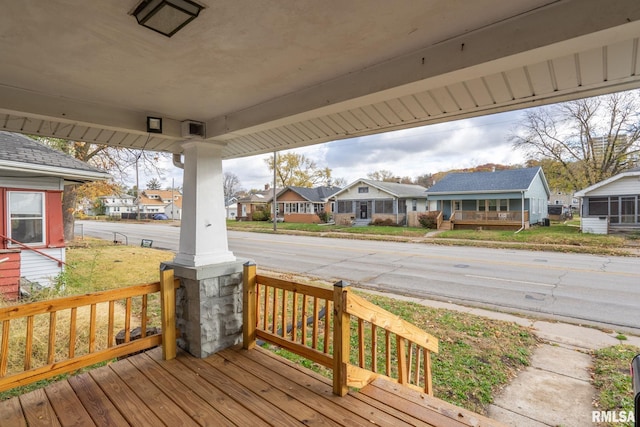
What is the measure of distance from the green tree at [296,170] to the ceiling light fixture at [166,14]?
119 ft

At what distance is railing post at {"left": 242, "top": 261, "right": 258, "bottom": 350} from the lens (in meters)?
3.28

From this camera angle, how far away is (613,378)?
3.48 meters

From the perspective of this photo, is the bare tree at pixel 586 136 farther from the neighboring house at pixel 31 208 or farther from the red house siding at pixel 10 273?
the red house siding at pixel 10 273

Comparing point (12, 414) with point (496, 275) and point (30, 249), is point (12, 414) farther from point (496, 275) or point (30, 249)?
point (496, 275)

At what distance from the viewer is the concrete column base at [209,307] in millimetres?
3102

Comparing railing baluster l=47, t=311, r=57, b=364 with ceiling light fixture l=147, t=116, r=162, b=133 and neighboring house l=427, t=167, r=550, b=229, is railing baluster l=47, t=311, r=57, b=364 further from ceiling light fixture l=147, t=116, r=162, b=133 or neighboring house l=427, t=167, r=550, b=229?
neighboring house l=427, t=167, r=550, b=229

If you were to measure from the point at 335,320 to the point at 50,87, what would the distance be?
9.48 ft

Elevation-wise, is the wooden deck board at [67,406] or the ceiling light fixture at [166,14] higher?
the ceiling light fixture at [166,14]

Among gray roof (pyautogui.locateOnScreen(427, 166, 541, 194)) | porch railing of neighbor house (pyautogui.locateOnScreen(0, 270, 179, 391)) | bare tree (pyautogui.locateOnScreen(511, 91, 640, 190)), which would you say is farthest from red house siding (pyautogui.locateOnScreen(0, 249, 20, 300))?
bare tree (pyautogui.locateOnScreen(511, 91, 640, 190))

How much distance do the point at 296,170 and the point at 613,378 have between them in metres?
36.4

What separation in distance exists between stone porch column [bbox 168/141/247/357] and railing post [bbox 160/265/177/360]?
0.38ft

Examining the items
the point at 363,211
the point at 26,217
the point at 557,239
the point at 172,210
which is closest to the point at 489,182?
the point at 557,239

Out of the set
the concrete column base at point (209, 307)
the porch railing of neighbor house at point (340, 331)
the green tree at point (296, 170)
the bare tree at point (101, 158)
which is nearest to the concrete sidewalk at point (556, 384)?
the porch railing of neighbor house at point (340, 331)

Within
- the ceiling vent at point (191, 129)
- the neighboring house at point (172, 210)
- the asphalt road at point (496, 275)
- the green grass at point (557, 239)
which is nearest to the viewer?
the ceiling vent at point (191, 129)
